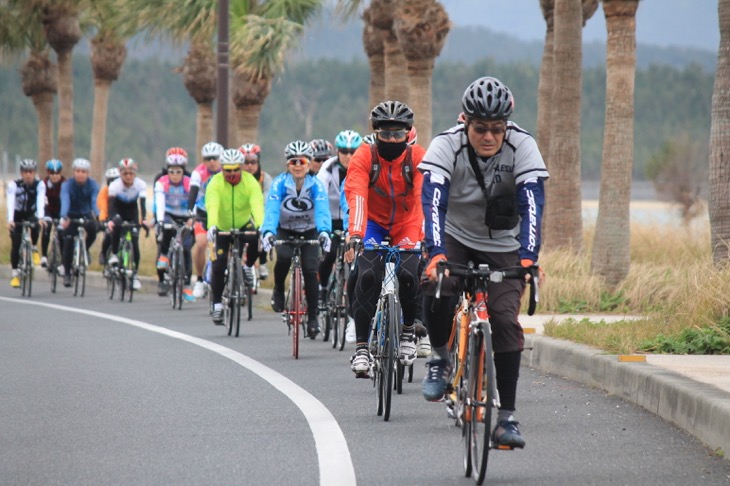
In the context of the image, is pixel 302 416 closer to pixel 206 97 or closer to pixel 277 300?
pixel 277 300

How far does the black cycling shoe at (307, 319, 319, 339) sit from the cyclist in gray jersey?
19.2 feet

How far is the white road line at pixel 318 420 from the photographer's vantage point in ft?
23.7

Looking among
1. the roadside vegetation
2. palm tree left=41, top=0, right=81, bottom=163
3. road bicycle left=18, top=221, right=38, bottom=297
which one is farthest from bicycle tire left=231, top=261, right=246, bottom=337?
palm tree left=41, top=0, right=81, bottom=163

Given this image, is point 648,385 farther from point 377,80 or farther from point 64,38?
point 64,38

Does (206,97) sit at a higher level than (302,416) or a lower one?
higher

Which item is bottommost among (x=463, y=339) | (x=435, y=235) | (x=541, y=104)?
(x=463, y=339)

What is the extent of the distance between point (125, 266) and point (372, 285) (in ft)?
37.5

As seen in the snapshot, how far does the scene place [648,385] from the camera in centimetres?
940

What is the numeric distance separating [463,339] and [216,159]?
38.0 ft

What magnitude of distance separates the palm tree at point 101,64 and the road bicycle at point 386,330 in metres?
25.5

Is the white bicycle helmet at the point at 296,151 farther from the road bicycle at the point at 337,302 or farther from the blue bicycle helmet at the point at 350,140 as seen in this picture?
the road bicycle at the point at 337,302

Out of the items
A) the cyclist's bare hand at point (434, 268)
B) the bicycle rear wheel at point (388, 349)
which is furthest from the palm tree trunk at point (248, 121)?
the cyclist's bare hand at point (434, 268)

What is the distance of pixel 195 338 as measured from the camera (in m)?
14.9

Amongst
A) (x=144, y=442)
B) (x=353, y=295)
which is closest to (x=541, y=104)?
(x=353, y=295)
